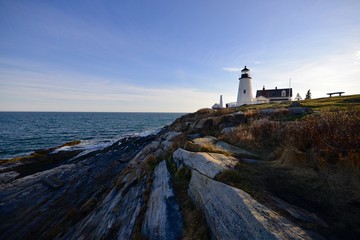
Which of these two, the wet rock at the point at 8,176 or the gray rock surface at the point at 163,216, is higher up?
the gray rock surface at the point at 163,216

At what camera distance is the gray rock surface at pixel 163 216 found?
476cm

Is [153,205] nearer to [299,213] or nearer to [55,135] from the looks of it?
[299,213]

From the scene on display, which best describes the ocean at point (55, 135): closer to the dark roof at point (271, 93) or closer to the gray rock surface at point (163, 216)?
the gray rock surface at point (163, 216)

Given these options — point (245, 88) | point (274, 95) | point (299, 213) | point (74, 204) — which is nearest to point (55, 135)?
point (74, 204)

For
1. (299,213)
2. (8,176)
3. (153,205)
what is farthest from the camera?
(8,176)

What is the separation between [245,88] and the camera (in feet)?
161

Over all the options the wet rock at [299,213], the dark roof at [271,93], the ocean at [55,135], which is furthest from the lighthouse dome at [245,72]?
the wet rock at [299,213]

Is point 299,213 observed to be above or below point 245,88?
below

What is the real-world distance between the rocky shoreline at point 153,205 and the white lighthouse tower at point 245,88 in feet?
120

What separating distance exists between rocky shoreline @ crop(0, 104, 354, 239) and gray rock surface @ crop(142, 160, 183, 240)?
0.09ft

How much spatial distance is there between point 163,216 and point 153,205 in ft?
3.72

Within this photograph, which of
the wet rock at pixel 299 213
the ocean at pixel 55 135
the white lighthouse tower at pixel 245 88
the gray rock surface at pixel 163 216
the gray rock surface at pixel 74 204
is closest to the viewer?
the wet rock at pixel 299 213

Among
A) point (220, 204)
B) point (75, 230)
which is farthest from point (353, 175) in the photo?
point (75, 230)

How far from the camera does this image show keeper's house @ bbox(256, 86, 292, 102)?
193 feet
